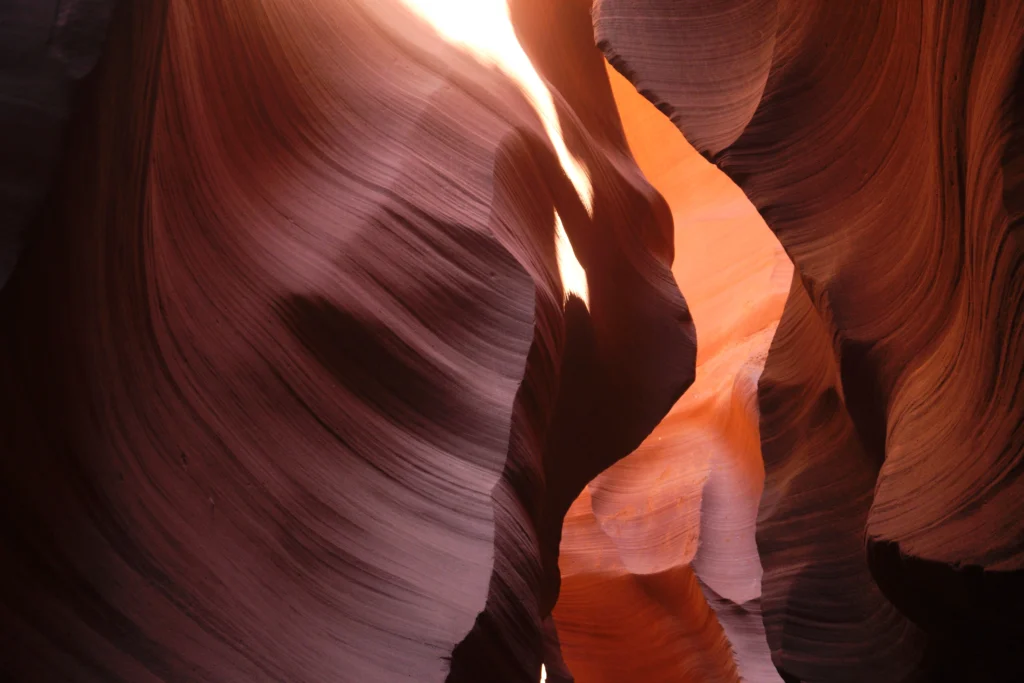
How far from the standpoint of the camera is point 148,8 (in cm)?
170

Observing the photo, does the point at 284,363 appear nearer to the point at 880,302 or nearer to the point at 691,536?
the point at 880,302

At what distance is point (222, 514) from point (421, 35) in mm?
1999

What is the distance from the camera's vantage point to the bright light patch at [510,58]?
3.55 m

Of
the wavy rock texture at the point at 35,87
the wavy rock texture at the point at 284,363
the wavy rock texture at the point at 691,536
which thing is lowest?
the wavy rock texture at the point at 691,536

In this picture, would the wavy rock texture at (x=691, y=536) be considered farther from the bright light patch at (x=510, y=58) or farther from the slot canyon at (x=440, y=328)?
the bright light patch at (x=510, y=58)

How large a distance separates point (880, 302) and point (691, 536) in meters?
3.57

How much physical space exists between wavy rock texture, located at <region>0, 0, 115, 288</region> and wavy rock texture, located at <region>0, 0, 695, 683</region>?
0.04 metres

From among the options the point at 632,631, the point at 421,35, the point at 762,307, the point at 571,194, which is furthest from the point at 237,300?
the point at 762,307

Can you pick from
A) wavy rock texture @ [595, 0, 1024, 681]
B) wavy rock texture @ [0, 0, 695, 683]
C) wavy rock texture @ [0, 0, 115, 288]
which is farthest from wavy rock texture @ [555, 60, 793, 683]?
wavy rock texture @ [0, 0, 115, 288]

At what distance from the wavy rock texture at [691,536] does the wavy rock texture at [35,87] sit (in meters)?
4.78

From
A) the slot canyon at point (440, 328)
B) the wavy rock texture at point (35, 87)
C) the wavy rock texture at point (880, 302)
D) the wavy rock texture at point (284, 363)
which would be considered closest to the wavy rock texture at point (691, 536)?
the slot canyon at point (440, 328)

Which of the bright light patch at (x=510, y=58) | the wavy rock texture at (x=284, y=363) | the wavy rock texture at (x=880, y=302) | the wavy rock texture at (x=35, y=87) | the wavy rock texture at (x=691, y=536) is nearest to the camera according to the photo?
the wavy rock texture at (x=35, y=87)

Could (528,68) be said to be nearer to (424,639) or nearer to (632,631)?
(424,639)

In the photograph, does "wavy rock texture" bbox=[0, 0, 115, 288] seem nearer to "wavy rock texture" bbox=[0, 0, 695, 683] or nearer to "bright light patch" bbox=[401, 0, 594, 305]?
"wavy rock texture" bbox=[0, 0, 695, 683]
